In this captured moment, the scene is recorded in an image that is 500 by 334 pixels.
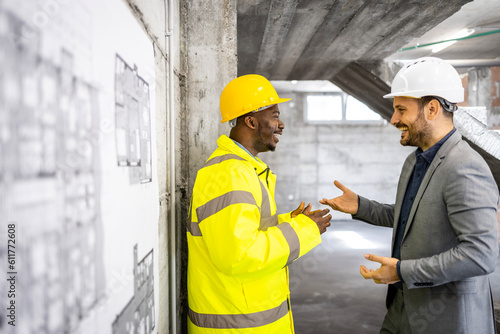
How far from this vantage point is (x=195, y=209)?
173 centimetres

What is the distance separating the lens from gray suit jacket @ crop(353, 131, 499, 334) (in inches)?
61.2

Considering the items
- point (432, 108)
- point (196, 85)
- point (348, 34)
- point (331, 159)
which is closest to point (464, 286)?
point (432, 108)

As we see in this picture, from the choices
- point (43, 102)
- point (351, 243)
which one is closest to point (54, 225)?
point (43, 102)

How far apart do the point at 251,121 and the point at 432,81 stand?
3.35 ft

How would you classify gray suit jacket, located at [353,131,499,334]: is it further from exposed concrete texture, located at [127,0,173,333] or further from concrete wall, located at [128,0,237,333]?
concrete wall, located at [128,0,237,333]

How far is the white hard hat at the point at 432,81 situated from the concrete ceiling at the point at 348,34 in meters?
1.32

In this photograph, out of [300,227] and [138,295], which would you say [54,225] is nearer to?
[138,295]

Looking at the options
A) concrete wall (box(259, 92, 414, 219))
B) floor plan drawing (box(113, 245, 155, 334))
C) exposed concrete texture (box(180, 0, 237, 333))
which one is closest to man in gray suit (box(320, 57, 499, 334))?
floor plan drawing (box(113, 245, 155, 334))

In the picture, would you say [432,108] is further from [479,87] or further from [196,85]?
[479,87]

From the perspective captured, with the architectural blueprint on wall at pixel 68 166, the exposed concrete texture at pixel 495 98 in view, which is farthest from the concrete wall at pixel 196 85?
the exposed concrete texture at pixel 495 98

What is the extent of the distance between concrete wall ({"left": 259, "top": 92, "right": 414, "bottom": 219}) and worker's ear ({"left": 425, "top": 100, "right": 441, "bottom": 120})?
1000 centimetres

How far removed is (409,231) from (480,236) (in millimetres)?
343

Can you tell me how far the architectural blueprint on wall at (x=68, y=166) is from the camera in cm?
56

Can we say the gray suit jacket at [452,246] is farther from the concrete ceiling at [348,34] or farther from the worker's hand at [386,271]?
the concrete ceiling at [348,34]
